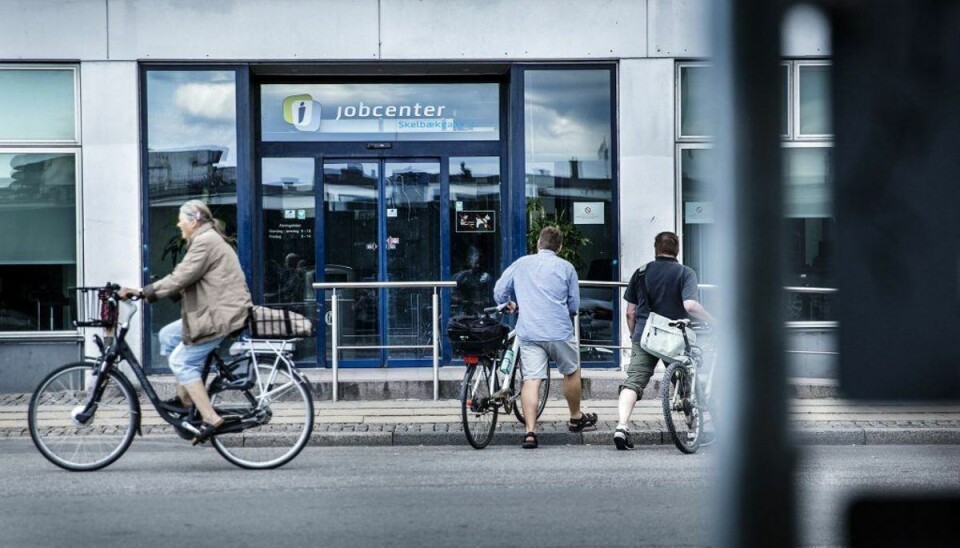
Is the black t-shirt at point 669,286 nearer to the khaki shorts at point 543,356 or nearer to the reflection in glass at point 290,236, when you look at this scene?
the khaki shorts at point 543,356

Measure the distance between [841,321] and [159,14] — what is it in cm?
1297

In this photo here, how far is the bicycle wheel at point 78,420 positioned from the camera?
8102mm

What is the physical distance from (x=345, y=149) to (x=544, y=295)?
16.7 feet

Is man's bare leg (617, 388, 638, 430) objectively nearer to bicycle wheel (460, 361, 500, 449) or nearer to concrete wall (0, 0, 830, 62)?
bicycle wheel (460, 361, 500, 449)

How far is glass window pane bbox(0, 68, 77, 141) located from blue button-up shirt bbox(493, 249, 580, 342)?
6005 mm

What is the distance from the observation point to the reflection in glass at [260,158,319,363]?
13.9 metres

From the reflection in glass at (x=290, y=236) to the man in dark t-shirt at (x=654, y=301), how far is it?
528cm

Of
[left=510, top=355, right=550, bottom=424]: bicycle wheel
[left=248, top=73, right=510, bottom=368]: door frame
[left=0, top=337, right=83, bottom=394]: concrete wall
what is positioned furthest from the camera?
[left=248, top=73, right=510, bottom=368]: door frame

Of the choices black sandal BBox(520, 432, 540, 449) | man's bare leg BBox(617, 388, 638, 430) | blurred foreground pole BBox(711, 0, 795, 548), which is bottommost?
black sandal BBox(520, 432, 540, 449)

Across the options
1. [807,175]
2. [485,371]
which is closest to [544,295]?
[485,371]

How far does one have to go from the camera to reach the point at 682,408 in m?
9.23

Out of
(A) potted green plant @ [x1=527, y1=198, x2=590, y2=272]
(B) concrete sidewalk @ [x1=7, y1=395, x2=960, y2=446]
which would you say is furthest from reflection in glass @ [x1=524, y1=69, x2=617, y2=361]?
(B) concrete sidewalk @ [x1=7, y1=395, x2=960, y2=446]

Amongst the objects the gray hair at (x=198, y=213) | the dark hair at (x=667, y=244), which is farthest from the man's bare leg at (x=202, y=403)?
the dark hair at (x=667, y=244)

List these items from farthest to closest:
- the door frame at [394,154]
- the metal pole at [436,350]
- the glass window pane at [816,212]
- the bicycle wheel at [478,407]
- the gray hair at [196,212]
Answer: the door frame at [394,154], the metal pole at [436,350], the bicycle wheel at [478,407], the gray hair at [196,212], the glass window pane at [816,212]
